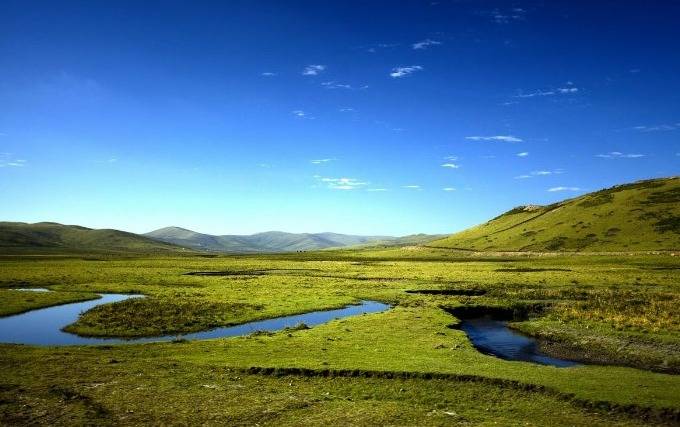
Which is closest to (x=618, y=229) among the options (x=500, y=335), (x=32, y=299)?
(x=500, y=335)

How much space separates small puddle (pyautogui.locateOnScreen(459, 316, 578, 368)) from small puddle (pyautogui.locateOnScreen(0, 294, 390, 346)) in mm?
13645

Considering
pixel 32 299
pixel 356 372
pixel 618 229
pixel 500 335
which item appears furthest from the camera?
pixel 618 229

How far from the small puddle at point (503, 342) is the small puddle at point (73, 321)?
44.8 feet

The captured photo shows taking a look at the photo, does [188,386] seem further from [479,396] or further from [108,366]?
[479,396]

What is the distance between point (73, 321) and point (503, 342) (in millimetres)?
42149

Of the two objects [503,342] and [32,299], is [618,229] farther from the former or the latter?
[32,299]

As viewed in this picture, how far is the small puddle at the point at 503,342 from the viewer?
31.3 metres

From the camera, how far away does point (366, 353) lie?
30.2 m

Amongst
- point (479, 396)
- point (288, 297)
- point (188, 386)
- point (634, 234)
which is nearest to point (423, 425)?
point (479, 396)

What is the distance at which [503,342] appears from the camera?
36875 millimetres

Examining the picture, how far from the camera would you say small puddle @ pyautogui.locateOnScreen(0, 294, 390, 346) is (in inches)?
1479

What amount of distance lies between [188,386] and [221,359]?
5505 mm

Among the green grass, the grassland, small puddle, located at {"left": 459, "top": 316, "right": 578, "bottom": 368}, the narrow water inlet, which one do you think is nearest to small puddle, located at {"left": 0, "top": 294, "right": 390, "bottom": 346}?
the green grass

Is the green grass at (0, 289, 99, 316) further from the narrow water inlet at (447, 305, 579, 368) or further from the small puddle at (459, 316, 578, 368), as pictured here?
the small puddle at (459, 316, 578, 368)
